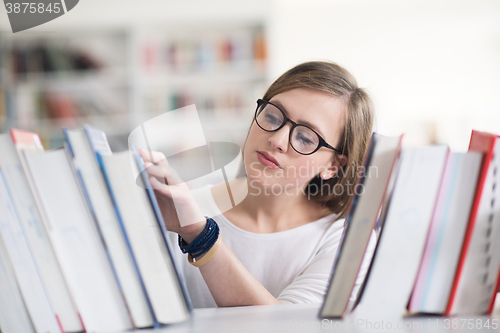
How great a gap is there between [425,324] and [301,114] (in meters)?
0.54

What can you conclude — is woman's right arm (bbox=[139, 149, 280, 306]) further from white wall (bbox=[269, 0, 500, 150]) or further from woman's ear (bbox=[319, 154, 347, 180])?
white wall (bbox=[269, 0, 500, 150])

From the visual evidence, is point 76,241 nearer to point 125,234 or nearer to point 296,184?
point 125,234

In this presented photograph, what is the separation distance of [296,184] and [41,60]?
119 inches

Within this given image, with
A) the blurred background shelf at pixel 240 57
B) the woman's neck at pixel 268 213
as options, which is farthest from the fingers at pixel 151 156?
the blurred background shelf at pixel 240 57

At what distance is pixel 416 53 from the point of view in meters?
3.44

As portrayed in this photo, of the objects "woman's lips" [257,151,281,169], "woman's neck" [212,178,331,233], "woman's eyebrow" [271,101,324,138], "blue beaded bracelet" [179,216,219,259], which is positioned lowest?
"woman's neck" [212,178,331,233]

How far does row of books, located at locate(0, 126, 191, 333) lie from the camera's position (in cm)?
39

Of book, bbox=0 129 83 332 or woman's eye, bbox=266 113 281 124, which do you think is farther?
woman's eye, bbox=266 113 281 124

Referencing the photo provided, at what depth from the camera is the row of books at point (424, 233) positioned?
37cm

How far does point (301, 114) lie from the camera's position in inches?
33.0

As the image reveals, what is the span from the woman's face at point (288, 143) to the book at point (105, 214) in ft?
1.59

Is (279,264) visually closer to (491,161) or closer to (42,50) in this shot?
(491,161)

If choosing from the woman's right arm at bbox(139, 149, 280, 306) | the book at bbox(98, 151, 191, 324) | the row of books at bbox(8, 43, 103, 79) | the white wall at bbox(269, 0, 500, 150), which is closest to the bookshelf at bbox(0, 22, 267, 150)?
the row of books at bbox(8, 43, 103, 79)

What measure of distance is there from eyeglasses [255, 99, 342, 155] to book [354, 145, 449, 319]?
1.52 ft
